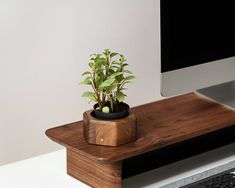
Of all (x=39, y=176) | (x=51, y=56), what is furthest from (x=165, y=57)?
(x=51, y=56)

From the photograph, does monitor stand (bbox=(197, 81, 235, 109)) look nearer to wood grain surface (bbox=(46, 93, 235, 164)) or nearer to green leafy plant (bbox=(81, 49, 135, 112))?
wood grain surface (bbox=(46, 93, 235, 164))

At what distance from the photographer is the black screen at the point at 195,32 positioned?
1524 mm

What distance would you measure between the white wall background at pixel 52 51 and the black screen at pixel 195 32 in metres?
0.67

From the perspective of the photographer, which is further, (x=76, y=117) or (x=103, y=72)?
(x=76, y=117)

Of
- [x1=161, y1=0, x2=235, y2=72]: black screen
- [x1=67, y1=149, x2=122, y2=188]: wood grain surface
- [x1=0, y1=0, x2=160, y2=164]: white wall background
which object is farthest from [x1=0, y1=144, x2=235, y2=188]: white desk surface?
[x1=0, y1=0, x2=160, y2=164]: white wall background

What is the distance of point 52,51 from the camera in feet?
7.11

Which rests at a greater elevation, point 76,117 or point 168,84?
point 168,84

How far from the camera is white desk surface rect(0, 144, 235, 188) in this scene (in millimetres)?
1446

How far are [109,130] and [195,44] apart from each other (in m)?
0.37

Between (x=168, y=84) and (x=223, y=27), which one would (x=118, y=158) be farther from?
(x=223, y=27)

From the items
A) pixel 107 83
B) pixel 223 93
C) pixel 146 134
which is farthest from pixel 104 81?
pixel 223 93

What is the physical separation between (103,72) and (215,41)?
38 centimetres

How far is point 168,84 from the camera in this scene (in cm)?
154

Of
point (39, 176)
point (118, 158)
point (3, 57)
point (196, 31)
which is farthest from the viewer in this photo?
point (3, 57)
